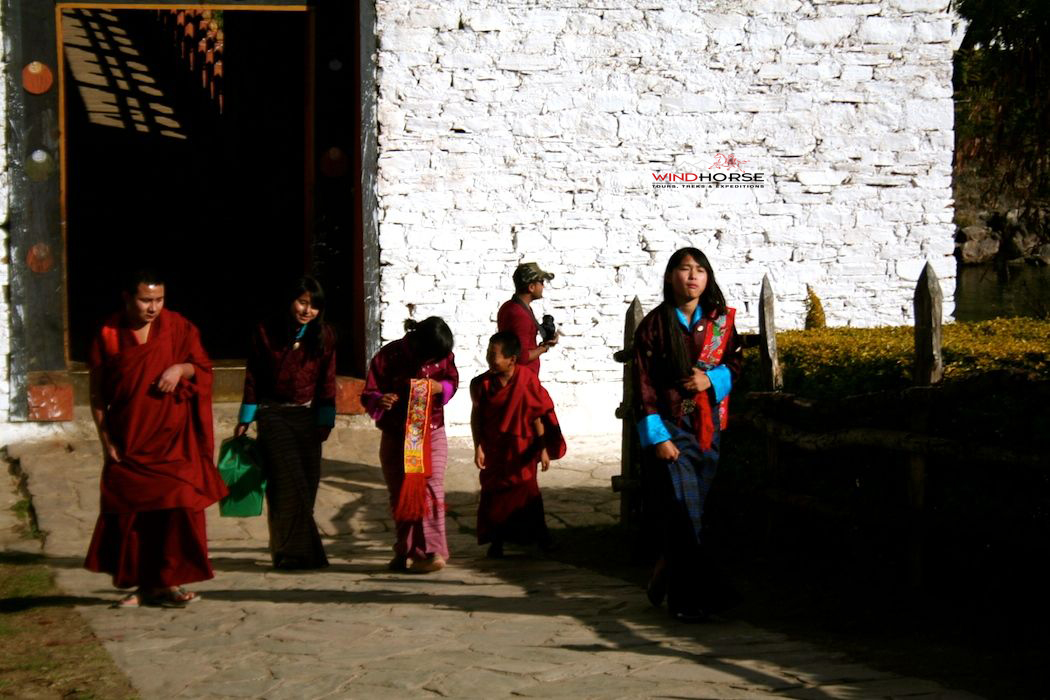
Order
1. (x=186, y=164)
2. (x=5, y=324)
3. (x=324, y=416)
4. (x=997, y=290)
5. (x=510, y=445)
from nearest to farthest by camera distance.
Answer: (x=324, y=416) → (x=510, y=445) → (x=5, y=324) → (x=186, y=164) → (x=997, y=290)

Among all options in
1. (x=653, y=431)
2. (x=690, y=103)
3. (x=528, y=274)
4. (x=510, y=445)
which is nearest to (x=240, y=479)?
(x=510, y=445)

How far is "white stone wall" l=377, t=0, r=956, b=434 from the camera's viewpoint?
1027cm

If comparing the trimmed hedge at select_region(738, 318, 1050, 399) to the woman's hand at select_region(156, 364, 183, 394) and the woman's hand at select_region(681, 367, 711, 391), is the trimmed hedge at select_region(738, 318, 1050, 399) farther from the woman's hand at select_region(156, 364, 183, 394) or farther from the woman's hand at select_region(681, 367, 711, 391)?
the woman's hand at select_region(156, 364, 183, 394)

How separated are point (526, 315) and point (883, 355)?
3152 millimetres

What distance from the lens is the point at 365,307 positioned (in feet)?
33.8

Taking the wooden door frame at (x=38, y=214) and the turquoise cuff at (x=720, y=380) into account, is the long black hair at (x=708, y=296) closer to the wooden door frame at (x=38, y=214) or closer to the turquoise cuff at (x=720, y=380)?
the turquoise cuff at (x=720, y=380)

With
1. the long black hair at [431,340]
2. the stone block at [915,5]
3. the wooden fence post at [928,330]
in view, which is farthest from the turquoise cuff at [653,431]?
the stone block at [915,5]

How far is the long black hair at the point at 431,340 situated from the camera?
6918 millimetres

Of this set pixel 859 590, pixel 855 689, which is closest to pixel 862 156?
pixel 859 590

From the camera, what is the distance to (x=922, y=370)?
5.47m

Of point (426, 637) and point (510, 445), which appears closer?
point (426, 637)

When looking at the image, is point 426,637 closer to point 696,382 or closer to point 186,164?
point 696,382

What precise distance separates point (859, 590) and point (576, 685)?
1.85 metres

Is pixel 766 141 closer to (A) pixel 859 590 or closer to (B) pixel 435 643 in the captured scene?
(A) pixel 859 590
